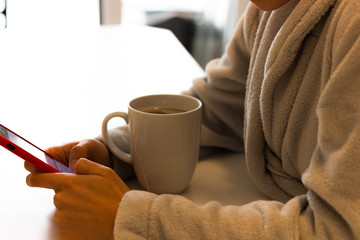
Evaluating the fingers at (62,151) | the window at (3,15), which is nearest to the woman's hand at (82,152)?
the fingers at (62,151)

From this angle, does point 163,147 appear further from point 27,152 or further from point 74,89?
point 74,89

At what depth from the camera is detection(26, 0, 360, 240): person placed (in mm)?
425

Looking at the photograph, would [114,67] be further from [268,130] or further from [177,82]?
[268,130]

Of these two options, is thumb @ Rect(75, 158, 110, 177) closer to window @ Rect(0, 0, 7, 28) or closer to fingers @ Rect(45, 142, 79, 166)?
fingers @ Rect(45, 142, 79, 166)

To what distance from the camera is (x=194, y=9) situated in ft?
7.86

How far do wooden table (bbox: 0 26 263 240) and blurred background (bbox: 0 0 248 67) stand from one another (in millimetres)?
698

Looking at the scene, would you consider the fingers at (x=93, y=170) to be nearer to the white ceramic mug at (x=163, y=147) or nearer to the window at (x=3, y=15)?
the white ceramic mug at (x=163, y=147)

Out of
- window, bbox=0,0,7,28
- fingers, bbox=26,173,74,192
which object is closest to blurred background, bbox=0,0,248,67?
window, bbox=0,0,7,28

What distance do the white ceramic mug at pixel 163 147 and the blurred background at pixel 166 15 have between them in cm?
167

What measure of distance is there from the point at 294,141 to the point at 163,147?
0.17 meters

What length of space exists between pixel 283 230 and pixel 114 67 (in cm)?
80

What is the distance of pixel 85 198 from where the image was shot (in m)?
0.51

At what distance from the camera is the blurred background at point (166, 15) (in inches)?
83.5

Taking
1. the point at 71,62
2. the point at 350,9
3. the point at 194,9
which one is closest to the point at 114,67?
the point at 71,62
